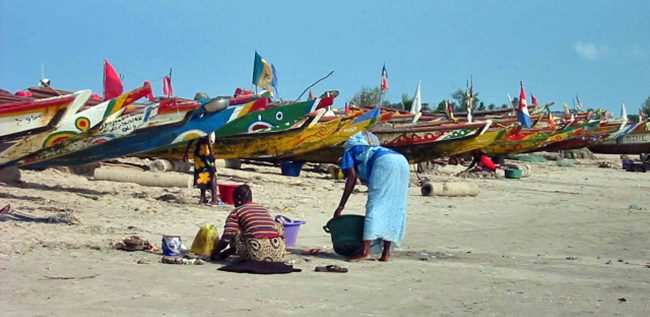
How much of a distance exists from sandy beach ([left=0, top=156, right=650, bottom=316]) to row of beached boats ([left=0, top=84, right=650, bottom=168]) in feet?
2.33

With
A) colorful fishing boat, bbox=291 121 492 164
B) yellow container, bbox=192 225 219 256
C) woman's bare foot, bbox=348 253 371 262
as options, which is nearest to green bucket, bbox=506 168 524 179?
colorful fishing boat, bbox=291 121 492 164

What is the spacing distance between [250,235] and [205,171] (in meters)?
5.74

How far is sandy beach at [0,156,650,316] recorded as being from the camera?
5875 mm

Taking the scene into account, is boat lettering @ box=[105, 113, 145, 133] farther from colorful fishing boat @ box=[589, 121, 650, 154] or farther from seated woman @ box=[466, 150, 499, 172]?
colorful fishing boat @ box=[589, 121, 650, 154]

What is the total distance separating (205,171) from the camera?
13.0 m

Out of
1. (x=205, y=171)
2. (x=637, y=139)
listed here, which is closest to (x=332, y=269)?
(x=205, y=171)

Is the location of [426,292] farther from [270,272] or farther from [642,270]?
[642,270]

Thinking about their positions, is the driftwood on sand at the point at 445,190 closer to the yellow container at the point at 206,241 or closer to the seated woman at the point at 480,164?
the seated woman at the point at 480,164

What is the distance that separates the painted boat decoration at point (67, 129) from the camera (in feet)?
39.5

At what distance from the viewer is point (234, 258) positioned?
7.92 meters

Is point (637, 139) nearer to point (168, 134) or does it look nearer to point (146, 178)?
point (146, 178)

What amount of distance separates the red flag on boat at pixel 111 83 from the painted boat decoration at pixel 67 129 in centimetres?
153

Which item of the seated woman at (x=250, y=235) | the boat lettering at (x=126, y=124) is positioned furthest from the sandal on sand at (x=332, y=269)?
the boat lettering at (x=126, y=124)

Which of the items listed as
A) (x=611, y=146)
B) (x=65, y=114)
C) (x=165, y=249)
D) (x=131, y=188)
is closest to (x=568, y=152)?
(x=611, y=146)
